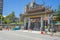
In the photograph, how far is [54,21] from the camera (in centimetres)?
5359

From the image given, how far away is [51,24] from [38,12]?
7.40 m

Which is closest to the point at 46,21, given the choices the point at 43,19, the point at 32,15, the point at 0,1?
the point at 43,19

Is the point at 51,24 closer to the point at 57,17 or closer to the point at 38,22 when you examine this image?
the point at 57,17

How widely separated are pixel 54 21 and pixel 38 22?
751cm

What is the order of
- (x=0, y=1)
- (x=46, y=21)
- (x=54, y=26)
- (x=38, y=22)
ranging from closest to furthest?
(x=54, y=26), (x=46, y=21), (x=38, y=22), (x=0, y=1)

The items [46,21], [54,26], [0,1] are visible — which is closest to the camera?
[54,26]

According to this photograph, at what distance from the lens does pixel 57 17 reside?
5278 cm

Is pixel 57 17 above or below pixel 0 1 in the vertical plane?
Answer: below

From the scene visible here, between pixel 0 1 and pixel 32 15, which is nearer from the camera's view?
pixel 32 15

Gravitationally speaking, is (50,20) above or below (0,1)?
below

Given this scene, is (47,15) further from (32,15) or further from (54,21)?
(32,15)

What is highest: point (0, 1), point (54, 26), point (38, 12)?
point (0, 1)

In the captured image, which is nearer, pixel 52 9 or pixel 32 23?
pixel 52 9

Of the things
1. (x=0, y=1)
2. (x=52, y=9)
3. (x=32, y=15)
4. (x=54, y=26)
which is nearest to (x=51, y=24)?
(x=54, y=26)
